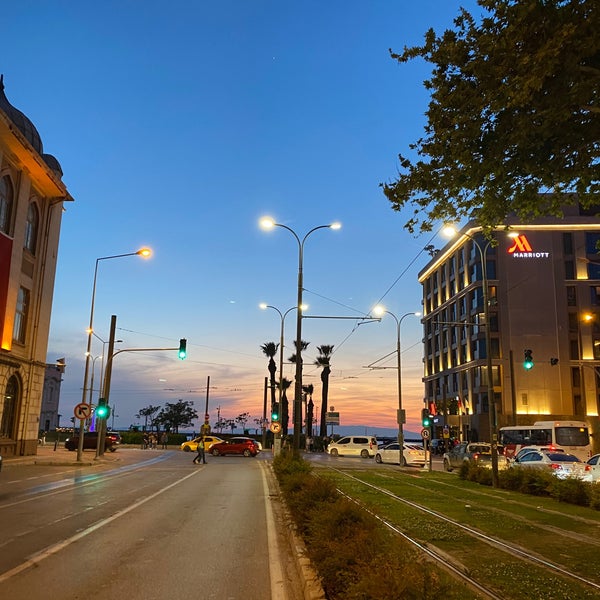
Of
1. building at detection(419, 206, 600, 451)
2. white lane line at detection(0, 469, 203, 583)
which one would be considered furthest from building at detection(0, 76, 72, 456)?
building at detection(419, 206, 600, 451)

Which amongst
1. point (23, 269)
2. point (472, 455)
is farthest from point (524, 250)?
point (23, 269)

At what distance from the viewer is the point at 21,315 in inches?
1304

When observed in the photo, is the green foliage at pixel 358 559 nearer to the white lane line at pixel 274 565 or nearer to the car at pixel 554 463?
the white lane line at pixel 274 565

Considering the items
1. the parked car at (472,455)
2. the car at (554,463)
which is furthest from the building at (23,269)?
the car at (554,463)

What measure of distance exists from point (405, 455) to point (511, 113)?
34.7m

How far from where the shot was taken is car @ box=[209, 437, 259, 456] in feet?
153

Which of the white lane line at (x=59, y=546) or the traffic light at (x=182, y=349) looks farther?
the traffic light at (x=182, y=349)

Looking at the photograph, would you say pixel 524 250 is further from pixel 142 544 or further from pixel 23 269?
pixel 142 544

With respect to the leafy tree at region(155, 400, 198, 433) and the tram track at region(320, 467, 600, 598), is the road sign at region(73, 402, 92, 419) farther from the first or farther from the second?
the leafy tree at region(155, 400, 198, 433)

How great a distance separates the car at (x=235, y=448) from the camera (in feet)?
153

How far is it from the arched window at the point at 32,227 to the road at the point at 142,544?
1890 cm

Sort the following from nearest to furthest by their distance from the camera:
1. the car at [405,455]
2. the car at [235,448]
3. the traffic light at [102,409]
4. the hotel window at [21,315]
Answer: the traffic light at [102,409], the hotel window at [21,315], the car at [405,455], the car at [235,448]

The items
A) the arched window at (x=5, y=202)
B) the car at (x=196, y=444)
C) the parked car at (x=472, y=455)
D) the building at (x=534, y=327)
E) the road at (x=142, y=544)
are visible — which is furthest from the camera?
the building at (x=534, y=327)

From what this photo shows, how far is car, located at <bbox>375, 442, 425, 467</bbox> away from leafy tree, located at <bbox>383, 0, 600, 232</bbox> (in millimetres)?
31785
